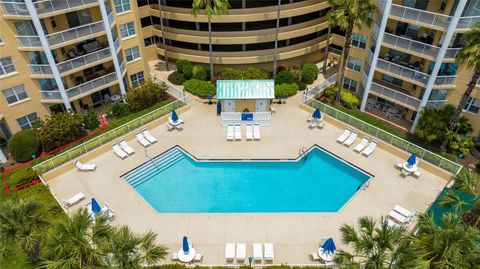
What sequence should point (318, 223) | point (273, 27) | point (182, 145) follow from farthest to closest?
point (273, 27)
point (182, 145)
point (318, 223)

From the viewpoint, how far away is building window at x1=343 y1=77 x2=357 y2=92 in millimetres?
38487

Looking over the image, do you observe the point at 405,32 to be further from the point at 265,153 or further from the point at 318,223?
the point at 318,223

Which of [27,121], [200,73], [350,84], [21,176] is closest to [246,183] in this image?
[200,73]

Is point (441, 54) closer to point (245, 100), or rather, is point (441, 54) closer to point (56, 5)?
point (245, 100)

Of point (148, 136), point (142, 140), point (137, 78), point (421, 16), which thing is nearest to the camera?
point (421, 16)

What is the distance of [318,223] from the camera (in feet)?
79.2

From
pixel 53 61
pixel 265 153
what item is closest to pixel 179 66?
pixel 53 61

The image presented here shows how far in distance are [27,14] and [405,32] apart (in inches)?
1353

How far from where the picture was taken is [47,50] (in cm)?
2978

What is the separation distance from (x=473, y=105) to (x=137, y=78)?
3491 cm

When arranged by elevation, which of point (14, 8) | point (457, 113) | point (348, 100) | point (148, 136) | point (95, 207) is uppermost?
point (14, 8)

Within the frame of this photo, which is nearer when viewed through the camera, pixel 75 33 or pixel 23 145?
pixel 23 145

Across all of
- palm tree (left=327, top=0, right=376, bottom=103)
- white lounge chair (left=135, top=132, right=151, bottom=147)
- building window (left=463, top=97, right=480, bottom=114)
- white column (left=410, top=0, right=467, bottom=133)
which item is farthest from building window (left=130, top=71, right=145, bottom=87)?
building window (left=463, top=97, right=480, bottom=114)

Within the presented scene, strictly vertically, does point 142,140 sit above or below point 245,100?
below
